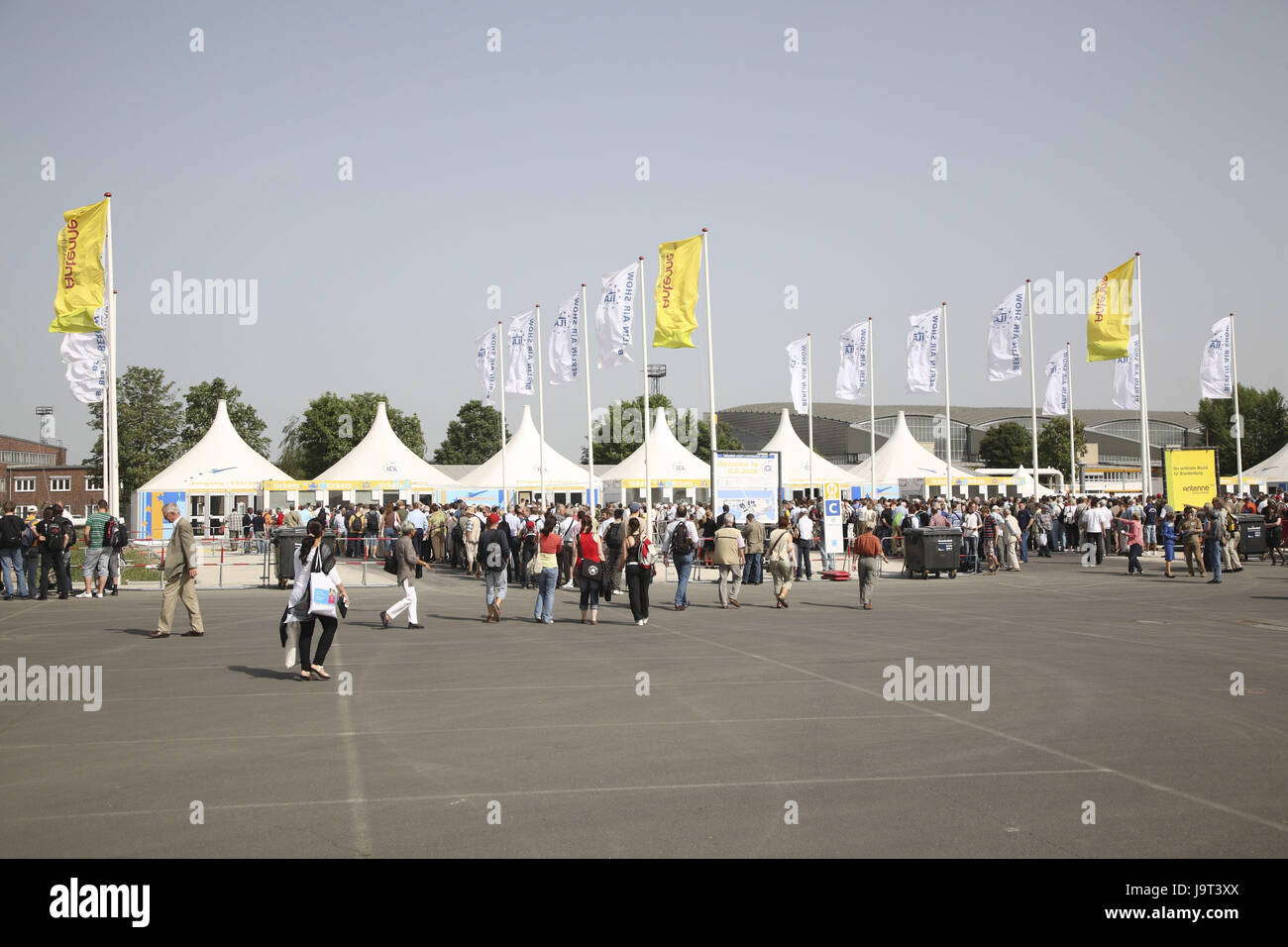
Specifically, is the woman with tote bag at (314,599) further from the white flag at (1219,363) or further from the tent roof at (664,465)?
the white flag at (1219,363)

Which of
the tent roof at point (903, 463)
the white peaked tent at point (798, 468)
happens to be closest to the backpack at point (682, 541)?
the white peaked tent at point (798, 468)

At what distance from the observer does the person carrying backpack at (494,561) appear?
53.5ft

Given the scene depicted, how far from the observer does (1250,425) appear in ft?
316

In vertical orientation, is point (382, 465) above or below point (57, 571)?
above

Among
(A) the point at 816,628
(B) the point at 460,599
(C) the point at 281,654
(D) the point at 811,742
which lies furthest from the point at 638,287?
(D) the point at 811,742

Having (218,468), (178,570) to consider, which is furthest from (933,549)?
(218,468)

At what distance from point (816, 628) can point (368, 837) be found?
1090 centimetres

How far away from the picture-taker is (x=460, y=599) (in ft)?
68.7

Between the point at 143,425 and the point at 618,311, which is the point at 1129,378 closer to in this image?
the point at 618,311

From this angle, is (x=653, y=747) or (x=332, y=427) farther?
(x=332, y=427)

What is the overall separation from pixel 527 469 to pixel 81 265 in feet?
79.1

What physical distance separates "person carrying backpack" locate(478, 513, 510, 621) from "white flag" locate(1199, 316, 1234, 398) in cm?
3126

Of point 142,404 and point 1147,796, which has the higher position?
point 142,404
